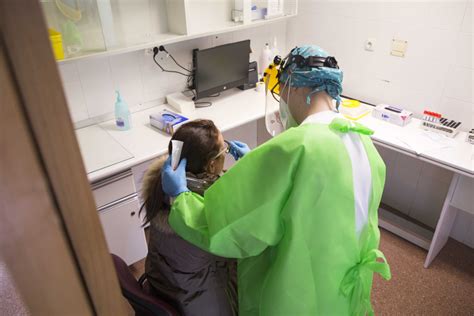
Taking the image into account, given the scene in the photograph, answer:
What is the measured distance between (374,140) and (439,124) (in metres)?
0.43

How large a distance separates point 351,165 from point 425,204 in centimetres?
197

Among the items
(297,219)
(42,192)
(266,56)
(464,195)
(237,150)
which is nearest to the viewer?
(42,192)

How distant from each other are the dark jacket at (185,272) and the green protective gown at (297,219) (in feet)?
0.38

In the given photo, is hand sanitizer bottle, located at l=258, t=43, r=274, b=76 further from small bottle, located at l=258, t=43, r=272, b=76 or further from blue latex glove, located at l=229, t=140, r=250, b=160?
blue latex glove, located at l=229, t=140, r=250, b=160

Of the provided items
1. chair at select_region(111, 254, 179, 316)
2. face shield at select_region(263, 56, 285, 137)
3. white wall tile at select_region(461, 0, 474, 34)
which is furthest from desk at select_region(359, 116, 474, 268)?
chair at select_region(111, 254, 179, 316)

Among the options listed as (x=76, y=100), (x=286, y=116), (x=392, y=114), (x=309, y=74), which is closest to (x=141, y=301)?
(x=286, y=116)

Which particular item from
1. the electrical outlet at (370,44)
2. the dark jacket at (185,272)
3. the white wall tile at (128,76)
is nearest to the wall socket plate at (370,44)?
the electrical outlet at (370,44)

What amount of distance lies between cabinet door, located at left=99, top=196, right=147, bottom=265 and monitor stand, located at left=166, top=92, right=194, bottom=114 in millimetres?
727

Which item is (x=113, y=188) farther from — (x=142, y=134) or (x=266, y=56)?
(x=266, y=56)

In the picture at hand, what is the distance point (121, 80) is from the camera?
2379 mm

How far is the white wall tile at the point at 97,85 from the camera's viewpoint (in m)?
2.20

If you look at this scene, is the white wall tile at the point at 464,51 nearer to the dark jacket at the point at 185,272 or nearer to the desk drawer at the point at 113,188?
the dark jacket at the point at 185,272

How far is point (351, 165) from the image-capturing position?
1046mm

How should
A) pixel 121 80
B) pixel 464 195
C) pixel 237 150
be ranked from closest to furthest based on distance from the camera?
pixel 237 150, pixel 464 195, pixel 121 80
